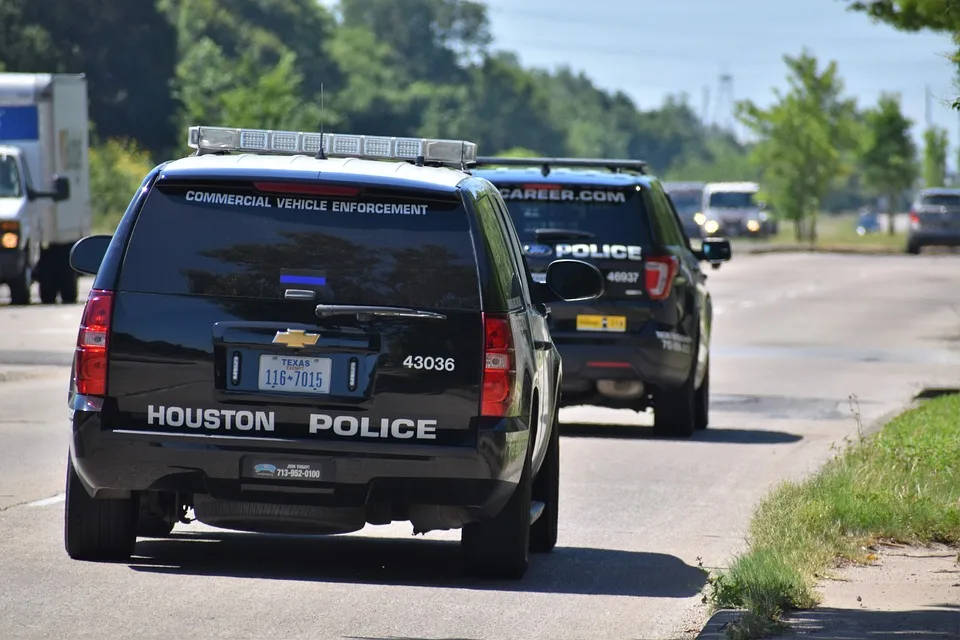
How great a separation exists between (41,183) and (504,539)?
78.7 feet

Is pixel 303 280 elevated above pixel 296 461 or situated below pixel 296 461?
above

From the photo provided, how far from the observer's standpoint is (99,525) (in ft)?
28.2

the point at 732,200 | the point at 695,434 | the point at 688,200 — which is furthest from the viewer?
the point at 688,200

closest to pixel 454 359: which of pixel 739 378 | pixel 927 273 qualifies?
pixel 739 378

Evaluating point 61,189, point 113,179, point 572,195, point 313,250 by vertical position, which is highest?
point 313,250

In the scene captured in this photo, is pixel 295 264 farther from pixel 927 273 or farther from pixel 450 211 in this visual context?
pixel 927 273

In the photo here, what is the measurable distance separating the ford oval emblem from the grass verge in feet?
8.79

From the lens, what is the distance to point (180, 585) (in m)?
8.23

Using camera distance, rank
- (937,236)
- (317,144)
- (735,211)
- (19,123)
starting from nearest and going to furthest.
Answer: (317,144) → (19,123) → (937,236) → (735,211)

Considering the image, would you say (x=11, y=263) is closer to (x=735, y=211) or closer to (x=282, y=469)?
(x=282, y=469)

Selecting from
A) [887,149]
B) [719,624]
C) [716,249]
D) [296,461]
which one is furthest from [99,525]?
[887,149]

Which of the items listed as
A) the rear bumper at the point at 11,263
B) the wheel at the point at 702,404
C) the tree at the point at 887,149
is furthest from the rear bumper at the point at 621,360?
the tree at the point at 887,149

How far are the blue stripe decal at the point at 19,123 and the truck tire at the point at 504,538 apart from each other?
2365cm

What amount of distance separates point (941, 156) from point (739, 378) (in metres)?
86.3
